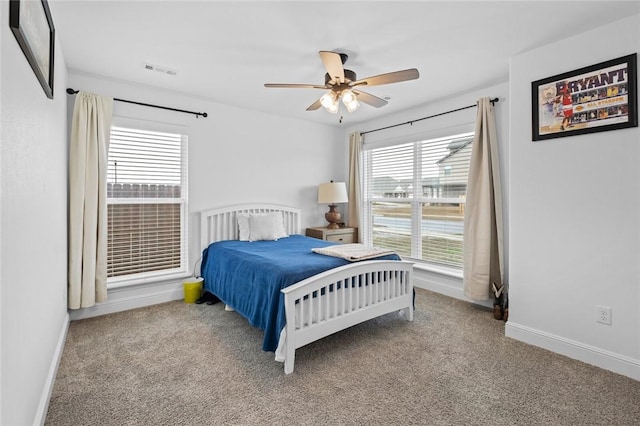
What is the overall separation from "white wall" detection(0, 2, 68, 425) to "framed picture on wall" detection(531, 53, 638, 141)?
10.8 ft

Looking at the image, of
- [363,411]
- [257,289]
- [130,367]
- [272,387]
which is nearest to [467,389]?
[363,411]

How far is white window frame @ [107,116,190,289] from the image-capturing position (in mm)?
3340

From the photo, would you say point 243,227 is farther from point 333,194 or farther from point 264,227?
point 333,194

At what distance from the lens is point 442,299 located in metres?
3.72

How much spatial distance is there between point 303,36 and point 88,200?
2530 mm

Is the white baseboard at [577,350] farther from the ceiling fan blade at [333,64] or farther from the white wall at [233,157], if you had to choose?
the white wall at [233,157]

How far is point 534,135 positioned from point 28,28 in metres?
3.30

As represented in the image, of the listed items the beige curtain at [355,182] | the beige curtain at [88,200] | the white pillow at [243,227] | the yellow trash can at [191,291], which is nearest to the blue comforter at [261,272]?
the yellow trash can at [191,291]

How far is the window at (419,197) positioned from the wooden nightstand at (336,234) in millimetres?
270

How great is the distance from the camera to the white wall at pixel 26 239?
109cm

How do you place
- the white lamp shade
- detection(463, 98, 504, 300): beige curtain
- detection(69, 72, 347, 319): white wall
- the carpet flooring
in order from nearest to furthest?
the carpet flooring < detection(463, 98, 504, 300): beige curtain < detection(69, 72, 347, 319): white wall < the white lamp shade

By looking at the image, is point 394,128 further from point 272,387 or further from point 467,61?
point 272,387

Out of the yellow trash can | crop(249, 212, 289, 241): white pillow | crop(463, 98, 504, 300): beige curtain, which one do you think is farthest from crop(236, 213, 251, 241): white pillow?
crop(463, 98, 504, 300): beige curtain

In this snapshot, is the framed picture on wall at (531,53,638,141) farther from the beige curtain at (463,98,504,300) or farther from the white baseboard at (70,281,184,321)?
the white baseboard at (70,281,184,321)
